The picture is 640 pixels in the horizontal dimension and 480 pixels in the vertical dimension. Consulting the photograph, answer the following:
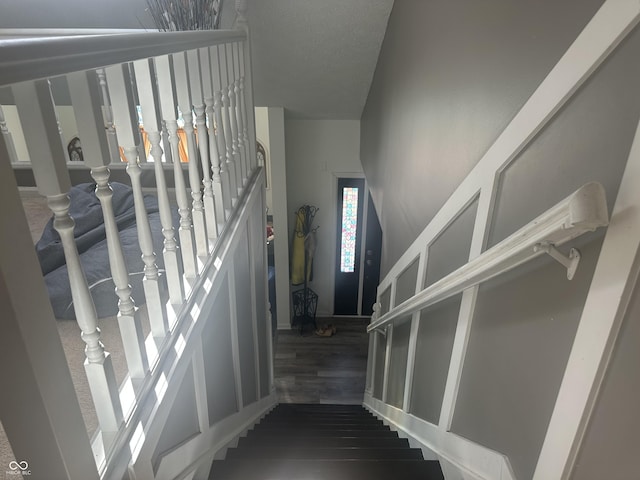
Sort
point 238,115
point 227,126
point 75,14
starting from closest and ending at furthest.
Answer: point 227,126 < point 238,115 < point 75,14

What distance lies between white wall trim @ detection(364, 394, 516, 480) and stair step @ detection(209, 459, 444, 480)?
10 centimetres

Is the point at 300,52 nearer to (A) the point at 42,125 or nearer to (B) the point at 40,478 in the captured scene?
(A) the point at 42,125

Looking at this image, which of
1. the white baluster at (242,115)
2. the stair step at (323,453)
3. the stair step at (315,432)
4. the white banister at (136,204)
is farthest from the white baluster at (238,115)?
the stair step at (315,432)

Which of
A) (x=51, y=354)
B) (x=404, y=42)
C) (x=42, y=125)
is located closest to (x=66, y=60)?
(x=42, y=125)


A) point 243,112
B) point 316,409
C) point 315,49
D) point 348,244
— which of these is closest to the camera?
point 243,112

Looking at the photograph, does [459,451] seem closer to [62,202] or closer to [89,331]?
[89,331]

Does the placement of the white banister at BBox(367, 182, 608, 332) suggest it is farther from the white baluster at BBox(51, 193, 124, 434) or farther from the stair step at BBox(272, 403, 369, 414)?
the stair step at BBox(272, 403, 369, 414)

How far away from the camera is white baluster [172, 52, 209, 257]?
115 centimetres

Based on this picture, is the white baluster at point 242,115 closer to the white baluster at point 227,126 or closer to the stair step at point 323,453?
the white baluster at point 227,126

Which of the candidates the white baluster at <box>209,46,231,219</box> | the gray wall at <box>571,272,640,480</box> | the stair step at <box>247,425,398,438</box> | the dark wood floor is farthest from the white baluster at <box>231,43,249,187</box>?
the dark wood floor

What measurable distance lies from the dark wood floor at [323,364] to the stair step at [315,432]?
211 cm

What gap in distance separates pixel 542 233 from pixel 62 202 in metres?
0.87

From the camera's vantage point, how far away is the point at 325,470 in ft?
4.93

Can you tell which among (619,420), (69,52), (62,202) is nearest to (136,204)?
(62,202)
